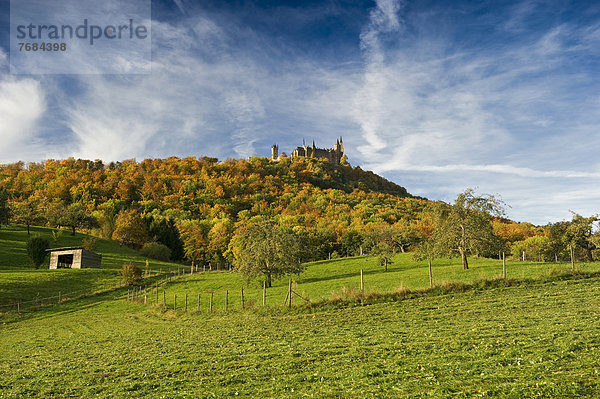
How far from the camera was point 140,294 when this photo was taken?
55.7m

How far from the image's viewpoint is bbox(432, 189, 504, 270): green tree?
46500 millimetres

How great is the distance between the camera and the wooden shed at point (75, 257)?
76.9m

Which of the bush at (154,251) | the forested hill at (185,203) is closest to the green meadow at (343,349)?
the bush at (154,251)

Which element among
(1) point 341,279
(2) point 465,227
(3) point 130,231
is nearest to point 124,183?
A: (3) point 130,231

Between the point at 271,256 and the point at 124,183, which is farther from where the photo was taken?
the point at 124,183

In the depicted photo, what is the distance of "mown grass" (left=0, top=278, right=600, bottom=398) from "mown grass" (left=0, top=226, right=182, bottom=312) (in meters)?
31.2

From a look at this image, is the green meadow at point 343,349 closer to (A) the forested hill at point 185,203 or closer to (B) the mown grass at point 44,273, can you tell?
(B) the mown grass at point 44,273

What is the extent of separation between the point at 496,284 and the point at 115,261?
82837 millimetres

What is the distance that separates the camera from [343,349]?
15125 mm

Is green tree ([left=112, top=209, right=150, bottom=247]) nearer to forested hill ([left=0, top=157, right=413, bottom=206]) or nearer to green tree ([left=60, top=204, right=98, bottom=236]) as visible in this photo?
green tree ([left=60, top=204, right=98, bottom=236])

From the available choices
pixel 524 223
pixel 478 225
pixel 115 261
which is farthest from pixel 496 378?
pixel 524 223

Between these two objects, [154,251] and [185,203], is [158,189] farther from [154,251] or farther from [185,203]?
[154,251]

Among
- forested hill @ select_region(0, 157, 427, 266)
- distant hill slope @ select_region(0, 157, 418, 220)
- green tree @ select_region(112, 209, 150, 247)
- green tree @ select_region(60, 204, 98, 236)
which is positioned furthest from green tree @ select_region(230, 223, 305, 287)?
distant hill slope @ select_region(0, 157, 418, 220)

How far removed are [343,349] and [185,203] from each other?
155m
